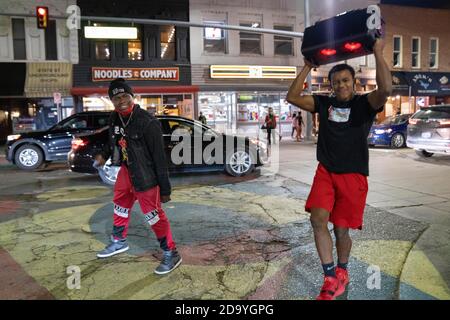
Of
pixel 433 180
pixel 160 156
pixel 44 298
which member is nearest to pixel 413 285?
pixel 160 156

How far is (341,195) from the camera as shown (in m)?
3.47

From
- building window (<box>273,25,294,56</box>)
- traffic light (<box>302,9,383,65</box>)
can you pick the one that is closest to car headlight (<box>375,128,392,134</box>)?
building window (<box>273,25,294,56</box>)

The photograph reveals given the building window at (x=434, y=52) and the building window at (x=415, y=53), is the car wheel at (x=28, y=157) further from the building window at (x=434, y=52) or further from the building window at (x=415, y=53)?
the building window at (x=434, y=52)

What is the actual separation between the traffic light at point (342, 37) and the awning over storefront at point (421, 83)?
77.5 feet

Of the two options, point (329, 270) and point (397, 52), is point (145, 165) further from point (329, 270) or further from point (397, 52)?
point (397, 52)

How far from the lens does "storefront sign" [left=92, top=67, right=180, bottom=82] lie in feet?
68.7

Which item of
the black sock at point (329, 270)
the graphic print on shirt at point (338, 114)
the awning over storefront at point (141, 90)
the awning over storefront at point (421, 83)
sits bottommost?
the black sock at point (329, 270)

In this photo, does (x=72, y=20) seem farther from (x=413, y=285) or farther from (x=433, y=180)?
(x=413, y=285)

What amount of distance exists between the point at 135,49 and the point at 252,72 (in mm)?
6385

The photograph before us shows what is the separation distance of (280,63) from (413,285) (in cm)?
2127

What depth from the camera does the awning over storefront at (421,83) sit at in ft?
84.3

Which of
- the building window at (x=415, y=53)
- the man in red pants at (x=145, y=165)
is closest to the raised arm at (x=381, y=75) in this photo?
the man in red pants at (x=145, y=165)

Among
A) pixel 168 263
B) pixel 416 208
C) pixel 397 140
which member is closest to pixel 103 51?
pixel 397 140

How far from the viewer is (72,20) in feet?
47.4
